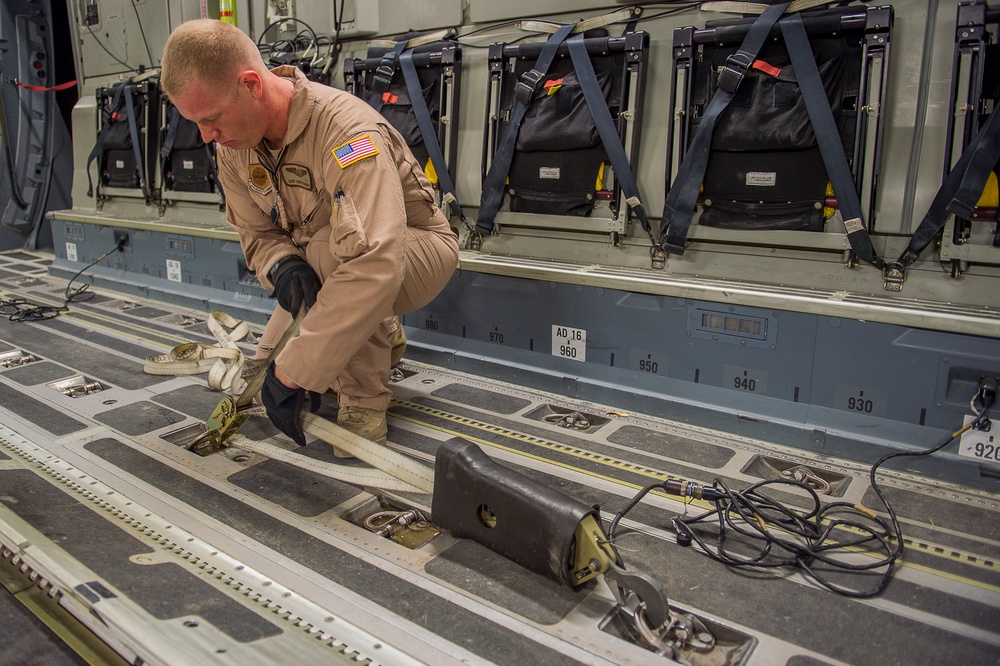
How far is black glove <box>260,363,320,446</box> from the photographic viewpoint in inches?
104

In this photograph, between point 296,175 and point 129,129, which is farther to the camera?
point 129,129

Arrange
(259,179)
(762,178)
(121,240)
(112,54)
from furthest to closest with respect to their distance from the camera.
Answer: (112,54)
(121,240)
(762,178)
(259,179)

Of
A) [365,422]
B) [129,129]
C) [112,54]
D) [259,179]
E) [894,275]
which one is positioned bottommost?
[365,422]

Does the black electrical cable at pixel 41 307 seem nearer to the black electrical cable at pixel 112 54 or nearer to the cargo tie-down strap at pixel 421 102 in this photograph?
the black electrical cable at pixel 112 54

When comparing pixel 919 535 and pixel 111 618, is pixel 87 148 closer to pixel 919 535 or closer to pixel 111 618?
pixel 111 618

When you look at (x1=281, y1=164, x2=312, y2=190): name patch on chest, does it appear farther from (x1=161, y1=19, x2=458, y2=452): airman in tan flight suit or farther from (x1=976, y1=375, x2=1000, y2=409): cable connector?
(x1=976, y1=375, x2=1000, y2=409): cable connector

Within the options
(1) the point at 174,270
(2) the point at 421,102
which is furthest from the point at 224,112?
(1) the point at 174,270

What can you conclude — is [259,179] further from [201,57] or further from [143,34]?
[143,34]

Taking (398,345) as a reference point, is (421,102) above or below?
above

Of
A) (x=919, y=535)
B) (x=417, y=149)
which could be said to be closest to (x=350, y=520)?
(x=919, y=535)

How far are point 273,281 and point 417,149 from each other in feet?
6.23

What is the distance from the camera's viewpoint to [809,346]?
3115 mm

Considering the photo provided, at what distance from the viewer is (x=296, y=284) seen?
2.98 metres

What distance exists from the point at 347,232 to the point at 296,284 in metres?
0.56
